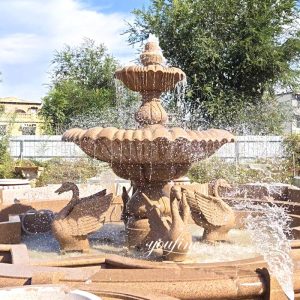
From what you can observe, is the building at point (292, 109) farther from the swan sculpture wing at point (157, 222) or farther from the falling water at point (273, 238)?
the swan sculpture wing at point (157, 222)

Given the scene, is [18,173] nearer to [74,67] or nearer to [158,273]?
[158,273]

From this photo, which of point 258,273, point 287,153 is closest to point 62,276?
point 258,273

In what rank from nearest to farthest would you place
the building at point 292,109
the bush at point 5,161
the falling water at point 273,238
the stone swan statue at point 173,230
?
the falling water at point 273,238 → the stone swan statue at point 173,230 → the bush at point 5,161 → the building at point 292,109

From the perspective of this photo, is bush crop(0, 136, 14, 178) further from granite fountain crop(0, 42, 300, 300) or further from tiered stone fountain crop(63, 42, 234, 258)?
tiered stone fountain crop(63, 42, 234, 258)

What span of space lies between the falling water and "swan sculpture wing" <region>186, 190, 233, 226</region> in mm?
432

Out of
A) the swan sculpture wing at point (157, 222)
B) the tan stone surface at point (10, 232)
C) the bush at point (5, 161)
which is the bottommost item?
the tan stone surface at point (10, 232)

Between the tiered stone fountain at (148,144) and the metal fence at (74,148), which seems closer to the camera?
the tiered stone fountain at (148,144)

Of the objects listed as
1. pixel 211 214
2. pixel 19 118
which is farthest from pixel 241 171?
pixel 19 118

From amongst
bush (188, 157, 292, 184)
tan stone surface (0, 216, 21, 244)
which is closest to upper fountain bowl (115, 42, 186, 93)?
tan stone surface (0, 216, 21, 244)

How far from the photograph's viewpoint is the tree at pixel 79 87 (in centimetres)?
3003

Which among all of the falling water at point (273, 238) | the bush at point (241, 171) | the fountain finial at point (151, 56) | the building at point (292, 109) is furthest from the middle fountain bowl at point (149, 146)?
the building at point (292, 109)

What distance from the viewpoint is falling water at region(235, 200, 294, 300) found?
3.94 metres

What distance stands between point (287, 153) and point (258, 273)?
1538 centimetres

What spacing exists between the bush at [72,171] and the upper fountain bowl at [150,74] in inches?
376
